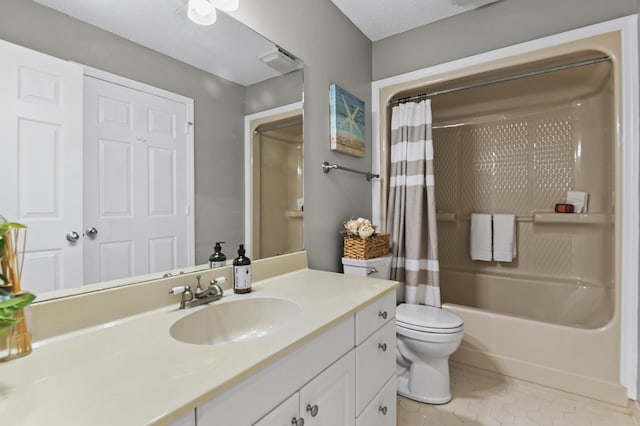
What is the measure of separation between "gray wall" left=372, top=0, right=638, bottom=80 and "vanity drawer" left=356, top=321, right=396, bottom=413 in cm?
185

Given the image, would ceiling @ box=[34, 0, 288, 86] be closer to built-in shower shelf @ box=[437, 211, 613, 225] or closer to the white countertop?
the white countertop

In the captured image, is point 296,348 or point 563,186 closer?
point 296,348

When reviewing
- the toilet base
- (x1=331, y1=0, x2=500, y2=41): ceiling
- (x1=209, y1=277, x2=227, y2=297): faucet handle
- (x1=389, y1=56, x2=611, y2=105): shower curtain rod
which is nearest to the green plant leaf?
(x1=209, y1=277, x2=227, y2=297): faucet handle

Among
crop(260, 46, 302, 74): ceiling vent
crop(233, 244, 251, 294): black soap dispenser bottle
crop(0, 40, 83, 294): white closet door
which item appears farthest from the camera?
crop(260, 46, 302, 74): ceiling vent

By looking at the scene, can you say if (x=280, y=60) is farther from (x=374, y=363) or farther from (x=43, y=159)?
(x=374, y=363)

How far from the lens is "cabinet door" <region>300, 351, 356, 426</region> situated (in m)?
0.88

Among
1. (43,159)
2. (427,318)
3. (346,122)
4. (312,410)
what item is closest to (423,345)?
(427,318)

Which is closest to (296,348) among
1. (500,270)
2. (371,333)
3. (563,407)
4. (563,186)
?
(371,333)

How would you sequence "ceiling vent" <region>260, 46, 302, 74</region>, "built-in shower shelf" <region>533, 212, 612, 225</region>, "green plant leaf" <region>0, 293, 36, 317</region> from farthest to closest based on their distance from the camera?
"built-in shower shelf" <region>533, 212, 612, 225</region> < "ceiling vent" <region>260, 46, 302, 74</region> < "green plant leaf" <region>0, 293, 36, 317</region>

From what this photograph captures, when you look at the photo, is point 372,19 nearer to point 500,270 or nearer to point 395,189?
point 395,189

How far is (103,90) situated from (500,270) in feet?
10.3

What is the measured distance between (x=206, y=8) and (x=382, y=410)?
177 cm

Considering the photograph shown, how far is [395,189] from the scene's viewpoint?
231cm

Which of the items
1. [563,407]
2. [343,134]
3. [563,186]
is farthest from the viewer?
[563,186]
